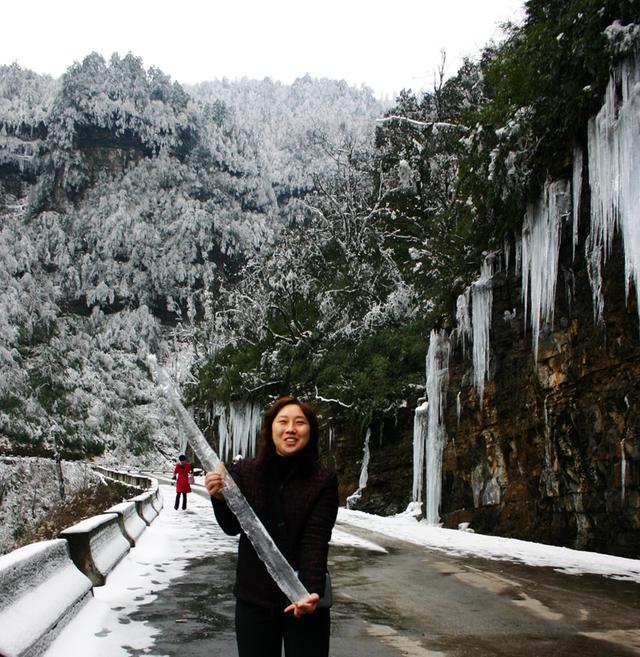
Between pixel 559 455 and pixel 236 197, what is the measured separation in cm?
10981

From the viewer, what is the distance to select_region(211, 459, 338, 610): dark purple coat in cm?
Answer: 298

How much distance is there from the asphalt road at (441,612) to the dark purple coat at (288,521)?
2320mm

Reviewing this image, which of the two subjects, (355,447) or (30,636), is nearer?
(30,636)

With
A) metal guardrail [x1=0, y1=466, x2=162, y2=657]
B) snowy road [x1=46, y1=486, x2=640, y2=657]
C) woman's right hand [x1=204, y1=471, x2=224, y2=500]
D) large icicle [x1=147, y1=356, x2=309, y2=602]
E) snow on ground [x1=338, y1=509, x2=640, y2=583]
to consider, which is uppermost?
woman's right hand [x1=204, y1=471, x2=224, y2=500]

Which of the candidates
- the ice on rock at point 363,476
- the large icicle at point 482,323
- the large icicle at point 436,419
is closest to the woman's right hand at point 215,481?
the large icicle at point 482,323

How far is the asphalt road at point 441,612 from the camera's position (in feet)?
17.5

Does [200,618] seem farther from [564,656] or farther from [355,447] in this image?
[355,447]

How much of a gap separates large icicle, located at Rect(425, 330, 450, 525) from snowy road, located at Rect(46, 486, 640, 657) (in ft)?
27.5

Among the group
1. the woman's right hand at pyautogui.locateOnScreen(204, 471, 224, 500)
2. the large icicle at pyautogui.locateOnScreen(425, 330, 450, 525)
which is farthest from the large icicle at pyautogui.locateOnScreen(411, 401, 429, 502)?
the woman's right hand at pyautogui.locateOnScreen(204, 471, 224, 500)

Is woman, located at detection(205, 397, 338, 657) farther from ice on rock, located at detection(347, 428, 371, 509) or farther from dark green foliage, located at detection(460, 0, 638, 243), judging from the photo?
ice on rock, located at detection(347, 428, 371, 509)

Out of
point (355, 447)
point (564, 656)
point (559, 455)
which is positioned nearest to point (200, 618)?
point (564, 656)

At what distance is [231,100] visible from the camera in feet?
604

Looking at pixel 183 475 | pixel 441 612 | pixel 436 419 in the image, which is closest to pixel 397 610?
→ pixel 441 612

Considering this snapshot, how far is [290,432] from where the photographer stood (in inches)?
127
